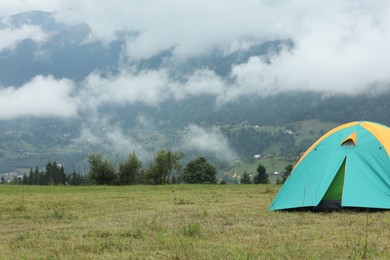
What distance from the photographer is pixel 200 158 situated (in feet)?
327

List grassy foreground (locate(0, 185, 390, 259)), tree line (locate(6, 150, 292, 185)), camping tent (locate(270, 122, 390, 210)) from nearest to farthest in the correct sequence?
grassy foreground (locate(0, 185, 390, 259)) < camping tent (locate(270, 122, 390, 210)) < tree line (locate(6, 150, 292, 185))

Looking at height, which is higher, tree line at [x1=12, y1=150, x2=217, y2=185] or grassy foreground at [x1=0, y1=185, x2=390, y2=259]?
tree line at [x1=12, y1=150, x2=217, y2=185]

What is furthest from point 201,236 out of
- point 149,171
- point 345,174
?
point 149,171

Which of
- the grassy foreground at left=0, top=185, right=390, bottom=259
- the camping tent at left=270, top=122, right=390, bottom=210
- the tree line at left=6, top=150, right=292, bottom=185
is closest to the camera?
the grassy foreground at left=0, top=185, right=390, bottom=259

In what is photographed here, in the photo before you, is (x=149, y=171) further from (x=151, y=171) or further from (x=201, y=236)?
(x=201, y=236)

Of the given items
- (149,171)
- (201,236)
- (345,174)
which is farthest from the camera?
(149,171)

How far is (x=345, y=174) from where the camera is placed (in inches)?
605

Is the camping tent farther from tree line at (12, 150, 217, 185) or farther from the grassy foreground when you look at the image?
tree line at (12, 150, 217, 185)

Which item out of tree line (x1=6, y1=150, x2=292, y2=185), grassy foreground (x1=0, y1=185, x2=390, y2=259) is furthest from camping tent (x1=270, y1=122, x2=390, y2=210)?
tree line (x1=6, y1=150, x2=292, y2=185)

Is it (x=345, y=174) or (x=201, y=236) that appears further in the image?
(x=345, y=174)

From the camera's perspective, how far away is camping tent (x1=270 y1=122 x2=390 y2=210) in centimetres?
1502

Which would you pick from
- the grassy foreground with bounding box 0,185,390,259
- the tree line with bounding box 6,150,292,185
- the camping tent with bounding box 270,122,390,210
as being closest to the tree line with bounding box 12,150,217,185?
the tree line with bounding box 6,150,292,185

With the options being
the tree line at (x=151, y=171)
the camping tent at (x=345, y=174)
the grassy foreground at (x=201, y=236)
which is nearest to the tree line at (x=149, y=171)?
the tree line at (x=151, y=171)

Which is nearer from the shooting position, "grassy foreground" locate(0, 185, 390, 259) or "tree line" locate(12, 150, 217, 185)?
"grassy foreground" locate(0, 185, 390, 259)
